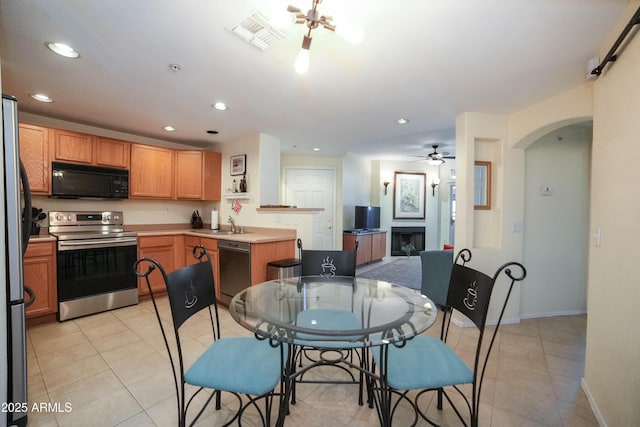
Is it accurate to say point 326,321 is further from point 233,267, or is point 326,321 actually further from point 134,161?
point 134,161

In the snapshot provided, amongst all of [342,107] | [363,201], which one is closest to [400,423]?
[342,107]

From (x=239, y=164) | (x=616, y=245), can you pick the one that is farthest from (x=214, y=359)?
(x=239, y=164)

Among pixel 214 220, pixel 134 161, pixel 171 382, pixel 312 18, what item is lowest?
pixel 171 382

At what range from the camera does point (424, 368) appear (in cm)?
131

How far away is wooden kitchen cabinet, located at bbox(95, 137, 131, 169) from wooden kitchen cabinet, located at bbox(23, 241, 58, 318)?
44.5 inches

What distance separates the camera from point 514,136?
2.86 metres

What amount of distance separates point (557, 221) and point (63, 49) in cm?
484

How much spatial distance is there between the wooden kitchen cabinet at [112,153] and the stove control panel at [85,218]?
654 mm

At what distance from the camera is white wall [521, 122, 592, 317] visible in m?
3.06

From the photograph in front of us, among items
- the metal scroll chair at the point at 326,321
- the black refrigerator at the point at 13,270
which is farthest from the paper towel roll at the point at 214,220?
the black refrigerator at the point at 13,270

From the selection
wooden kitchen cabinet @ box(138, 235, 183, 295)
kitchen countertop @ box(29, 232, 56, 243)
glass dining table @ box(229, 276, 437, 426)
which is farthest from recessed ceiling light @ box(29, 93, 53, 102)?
glass dining table @ box(229, 276, 437, 426)

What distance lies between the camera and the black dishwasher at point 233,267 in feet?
10.00

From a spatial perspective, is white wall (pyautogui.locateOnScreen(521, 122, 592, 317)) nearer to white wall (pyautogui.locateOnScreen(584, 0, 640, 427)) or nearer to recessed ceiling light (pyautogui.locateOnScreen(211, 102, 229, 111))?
white wall (pyautogui.locateOnScreen(584, 0, 640, 427))

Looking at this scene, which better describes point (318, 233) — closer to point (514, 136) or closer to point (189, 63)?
point (514, 136)
